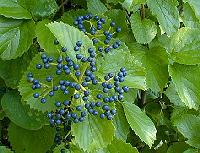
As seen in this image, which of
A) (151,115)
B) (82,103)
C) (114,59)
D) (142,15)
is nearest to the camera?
(82,103)

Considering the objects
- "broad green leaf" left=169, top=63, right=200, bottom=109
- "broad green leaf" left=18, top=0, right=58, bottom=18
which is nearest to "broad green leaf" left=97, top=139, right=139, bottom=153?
"broad green leaf" left=169, top=63, right=200, bottom=109

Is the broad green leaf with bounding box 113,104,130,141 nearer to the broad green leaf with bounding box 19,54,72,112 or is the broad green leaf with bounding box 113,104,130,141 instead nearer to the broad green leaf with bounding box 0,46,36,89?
the broad green leaf with bounding box 19,54,72,112

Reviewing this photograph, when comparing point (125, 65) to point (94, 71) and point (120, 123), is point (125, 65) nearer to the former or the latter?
point (94, 71)

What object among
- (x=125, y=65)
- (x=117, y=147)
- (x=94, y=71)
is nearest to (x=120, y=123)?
(x=117, y=147)

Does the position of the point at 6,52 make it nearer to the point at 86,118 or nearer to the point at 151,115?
the point at 86,118

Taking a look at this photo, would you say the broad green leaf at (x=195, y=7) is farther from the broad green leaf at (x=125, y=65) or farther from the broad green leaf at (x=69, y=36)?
the broad green leaf at (x=69, y=36)

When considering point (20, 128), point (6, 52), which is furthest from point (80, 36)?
point (20, 128)
